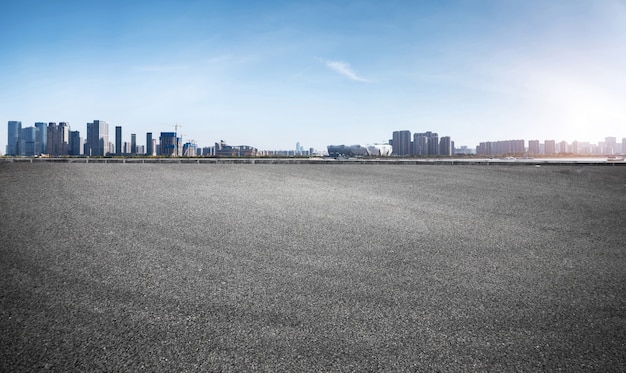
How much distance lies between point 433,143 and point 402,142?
15.4 metres

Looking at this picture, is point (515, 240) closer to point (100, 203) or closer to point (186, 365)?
point (186, 365)

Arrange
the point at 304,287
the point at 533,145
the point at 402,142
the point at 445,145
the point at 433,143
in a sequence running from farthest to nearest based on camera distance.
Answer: the point at 402,142 < the point at 533,145 < the point at 433,143 < the point at 445,145 < the point at 304,287

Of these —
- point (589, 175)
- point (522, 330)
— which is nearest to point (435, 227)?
point (522, 330)

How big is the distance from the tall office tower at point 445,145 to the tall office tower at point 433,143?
1.62 m

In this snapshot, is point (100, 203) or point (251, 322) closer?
point (251, 322)

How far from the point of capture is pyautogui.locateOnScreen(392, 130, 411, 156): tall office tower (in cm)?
15150

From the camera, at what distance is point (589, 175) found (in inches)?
836

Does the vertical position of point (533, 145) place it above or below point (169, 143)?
above

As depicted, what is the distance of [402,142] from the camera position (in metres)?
153

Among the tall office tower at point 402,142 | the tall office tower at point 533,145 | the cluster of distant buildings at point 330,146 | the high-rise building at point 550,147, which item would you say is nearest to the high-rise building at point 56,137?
the cluster of distant buildings at point 330,146

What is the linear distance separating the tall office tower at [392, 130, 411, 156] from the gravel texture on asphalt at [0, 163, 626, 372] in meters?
146

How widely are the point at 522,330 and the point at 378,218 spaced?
228 inches

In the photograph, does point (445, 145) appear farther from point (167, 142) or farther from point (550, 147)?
point (167, 142)

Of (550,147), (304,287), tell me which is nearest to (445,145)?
(550,147)
